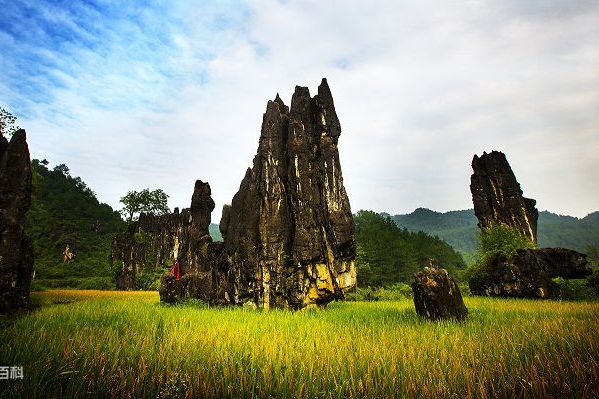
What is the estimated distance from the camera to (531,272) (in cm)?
2006

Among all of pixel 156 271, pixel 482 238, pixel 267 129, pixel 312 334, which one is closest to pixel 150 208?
pixel 156 271

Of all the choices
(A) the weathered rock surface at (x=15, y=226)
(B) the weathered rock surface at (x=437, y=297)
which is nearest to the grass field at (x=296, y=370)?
(B) the weathered rock surface at (x=437, y=297)

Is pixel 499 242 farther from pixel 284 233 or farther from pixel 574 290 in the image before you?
pixel 284 233

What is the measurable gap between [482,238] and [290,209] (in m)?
26.4

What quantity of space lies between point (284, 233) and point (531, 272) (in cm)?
1713

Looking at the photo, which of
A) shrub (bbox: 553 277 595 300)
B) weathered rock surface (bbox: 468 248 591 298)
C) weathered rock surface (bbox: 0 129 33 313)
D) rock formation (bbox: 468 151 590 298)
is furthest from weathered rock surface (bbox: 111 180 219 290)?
shrub (bbox: 553 277 595 300)

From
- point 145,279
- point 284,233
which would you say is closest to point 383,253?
point 145,279

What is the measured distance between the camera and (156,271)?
51344 millimetres

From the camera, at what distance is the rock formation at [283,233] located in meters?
17.4

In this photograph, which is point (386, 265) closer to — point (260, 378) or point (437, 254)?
point (437, 254)

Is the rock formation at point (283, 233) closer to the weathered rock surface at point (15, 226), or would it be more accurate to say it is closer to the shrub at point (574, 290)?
the weathered rock surface at point (15, 226)

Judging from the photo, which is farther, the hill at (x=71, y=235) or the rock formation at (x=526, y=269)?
the hill at (x=71, y=235)

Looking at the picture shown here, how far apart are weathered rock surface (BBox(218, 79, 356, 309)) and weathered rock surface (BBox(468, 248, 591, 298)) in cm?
1083

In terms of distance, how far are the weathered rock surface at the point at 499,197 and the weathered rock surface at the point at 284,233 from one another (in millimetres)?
27730
